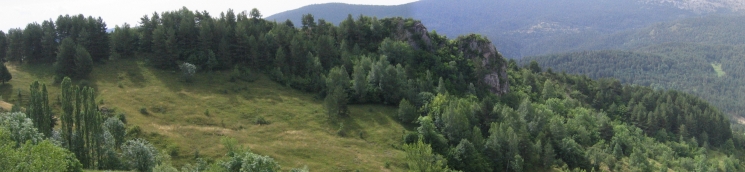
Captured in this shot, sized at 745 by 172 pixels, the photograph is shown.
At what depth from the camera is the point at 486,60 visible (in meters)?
130

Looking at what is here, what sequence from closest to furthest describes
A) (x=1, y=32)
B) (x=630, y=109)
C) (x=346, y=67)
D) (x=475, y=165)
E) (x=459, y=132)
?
(x=475, y=165) < (x=459, y=132) < (x=1, y=32) < (x=346, y=67) < (x=630, y=109)

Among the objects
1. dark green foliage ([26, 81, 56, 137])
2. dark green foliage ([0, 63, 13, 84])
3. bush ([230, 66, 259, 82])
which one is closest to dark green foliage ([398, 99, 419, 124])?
bush ([230, 66, 259, 82])

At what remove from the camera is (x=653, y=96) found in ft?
610

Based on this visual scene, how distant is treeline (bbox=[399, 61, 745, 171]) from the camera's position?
271ft

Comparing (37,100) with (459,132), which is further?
(459,132)

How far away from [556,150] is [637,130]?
209ft

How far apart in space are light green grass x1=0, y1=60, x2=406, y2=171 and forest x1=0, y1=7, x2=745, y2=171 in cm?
245

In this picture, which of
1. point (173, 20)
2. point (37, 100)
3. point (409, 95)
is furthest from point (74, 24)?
point (409, 95)

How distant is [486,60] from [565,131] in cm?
3431

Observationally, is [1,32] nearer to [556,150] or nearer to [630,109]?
[556,150]

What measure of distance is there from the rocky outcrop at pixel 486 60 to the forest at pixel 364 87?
1.34 feet

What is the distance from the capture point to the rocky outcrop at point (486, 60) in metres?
125

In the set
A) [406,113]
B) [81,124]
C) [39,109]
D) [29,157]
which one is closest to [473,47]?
[406,113]

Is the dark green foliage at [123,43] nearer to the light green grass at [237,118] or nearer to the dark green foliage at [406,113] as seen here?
the light green grass at [237,118]
